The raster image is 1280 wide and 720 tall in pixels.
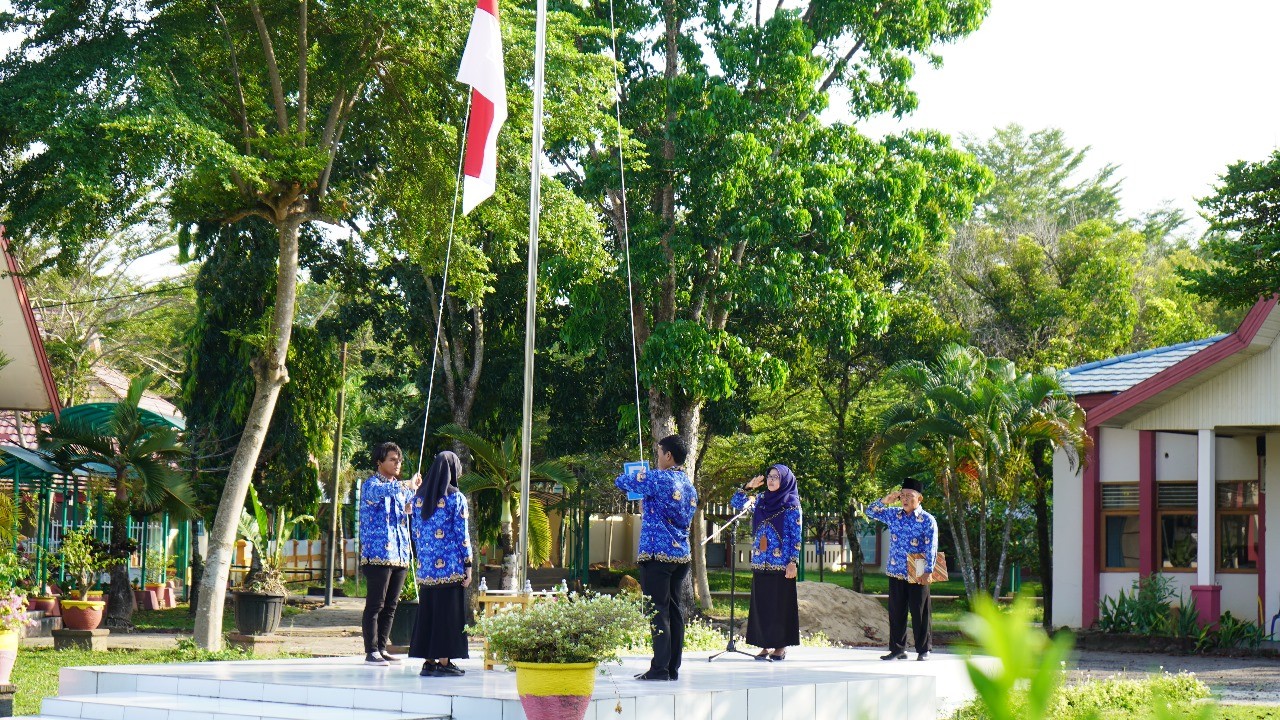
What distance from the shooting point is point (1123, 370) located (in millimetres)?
23406

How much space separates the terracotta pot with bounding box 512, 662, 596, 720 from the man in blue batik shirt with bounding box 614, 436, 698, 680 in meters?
1.74

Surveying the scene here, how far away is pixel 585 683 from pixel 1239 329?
Answer: 1435 centimetres

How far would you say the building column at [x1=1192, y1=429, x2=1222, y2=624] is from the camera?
19438 millimetres

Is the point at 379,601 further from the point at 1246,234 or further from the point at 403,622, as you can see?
the point at 1246,234

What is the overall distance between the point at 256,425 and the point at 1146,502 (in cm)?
1358

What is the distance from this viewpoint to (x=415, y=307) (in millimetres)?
24688

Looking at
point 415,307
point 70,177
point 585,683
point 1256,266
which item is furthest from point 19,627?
point 415,307

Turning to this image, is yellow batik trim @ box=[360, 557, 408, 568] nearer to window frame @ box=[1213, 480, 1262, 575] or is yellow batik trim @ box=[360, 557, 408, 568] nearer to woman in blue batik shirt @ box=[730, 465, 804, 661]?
woman in blue batik shirt @ box=[730, 465, 804, 661]

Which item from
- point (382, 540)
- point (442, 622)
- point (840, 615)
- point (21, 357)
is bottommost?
point (840, 615)

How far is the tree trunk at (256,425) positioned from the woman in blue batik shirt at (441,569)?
242 inches

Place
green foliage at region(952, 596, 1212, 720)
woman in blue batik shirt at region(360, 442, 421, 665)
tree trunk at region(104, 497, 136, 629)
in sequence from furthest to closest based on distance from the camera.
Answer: tree trunk at region(104, 497, 136, 629) < woman in blue batik shirt at region(360, 442, 421, 665) < green foliage at region(952, 596, 1212, 720)

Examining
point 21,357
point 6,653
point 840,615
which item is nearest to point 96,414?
point 21,357

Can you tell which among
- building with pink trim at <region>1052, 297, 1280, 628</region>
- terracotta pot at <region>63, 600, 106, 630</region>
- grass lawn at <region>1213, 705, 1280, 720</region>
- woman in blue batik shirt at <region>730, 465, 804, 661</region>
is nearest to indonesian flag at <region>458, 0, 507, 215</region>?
woman in blue batik shirt at <region>730, 465, 804, 661</region>

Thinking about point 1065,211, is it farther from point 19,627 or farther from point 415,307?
point 19,627
